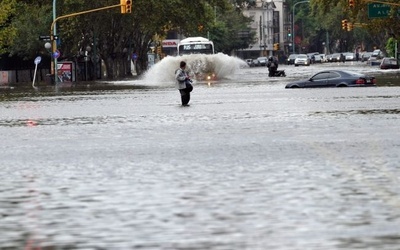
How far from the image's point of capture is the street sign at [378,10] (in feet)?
311

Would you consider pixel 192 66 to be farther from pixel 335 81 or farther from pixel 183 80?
pixel 183 80

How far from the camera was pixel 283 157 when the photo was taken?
64.7ft

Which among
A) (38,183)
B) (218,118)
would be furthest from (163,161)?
(218,118)

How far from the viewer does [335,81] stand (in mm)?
58250

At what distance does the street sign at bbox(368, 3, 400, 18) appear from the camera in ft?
311

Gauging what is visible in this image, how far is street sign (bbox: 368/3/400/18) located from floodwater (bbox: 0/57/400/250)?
63.5m

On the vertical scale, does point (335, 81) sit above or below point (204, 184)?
below

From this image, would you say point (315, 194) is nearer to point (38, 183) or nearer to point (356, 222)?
point (356, 222)

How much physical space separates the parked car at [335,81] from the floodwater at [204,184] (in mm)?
25783

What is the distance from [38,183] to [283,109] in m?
22.1

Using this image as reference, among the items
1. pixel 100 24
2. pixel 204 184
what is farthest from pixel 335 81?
pixel 100 24

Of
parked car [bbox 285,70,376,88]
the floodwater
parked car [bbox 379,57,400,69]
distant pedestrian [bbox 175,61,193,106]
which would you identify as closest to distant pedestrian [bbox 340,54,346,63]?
parked car [bbox 379,57,400,69]

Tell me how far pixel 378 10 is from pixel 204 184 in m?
81.4

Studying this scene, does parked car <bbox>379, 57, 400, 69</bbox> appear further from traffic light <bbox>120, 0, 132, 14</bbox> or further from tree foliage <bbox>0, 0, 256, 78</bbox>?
traffic light <bbox>120, 0, 132, 14</bbox>
